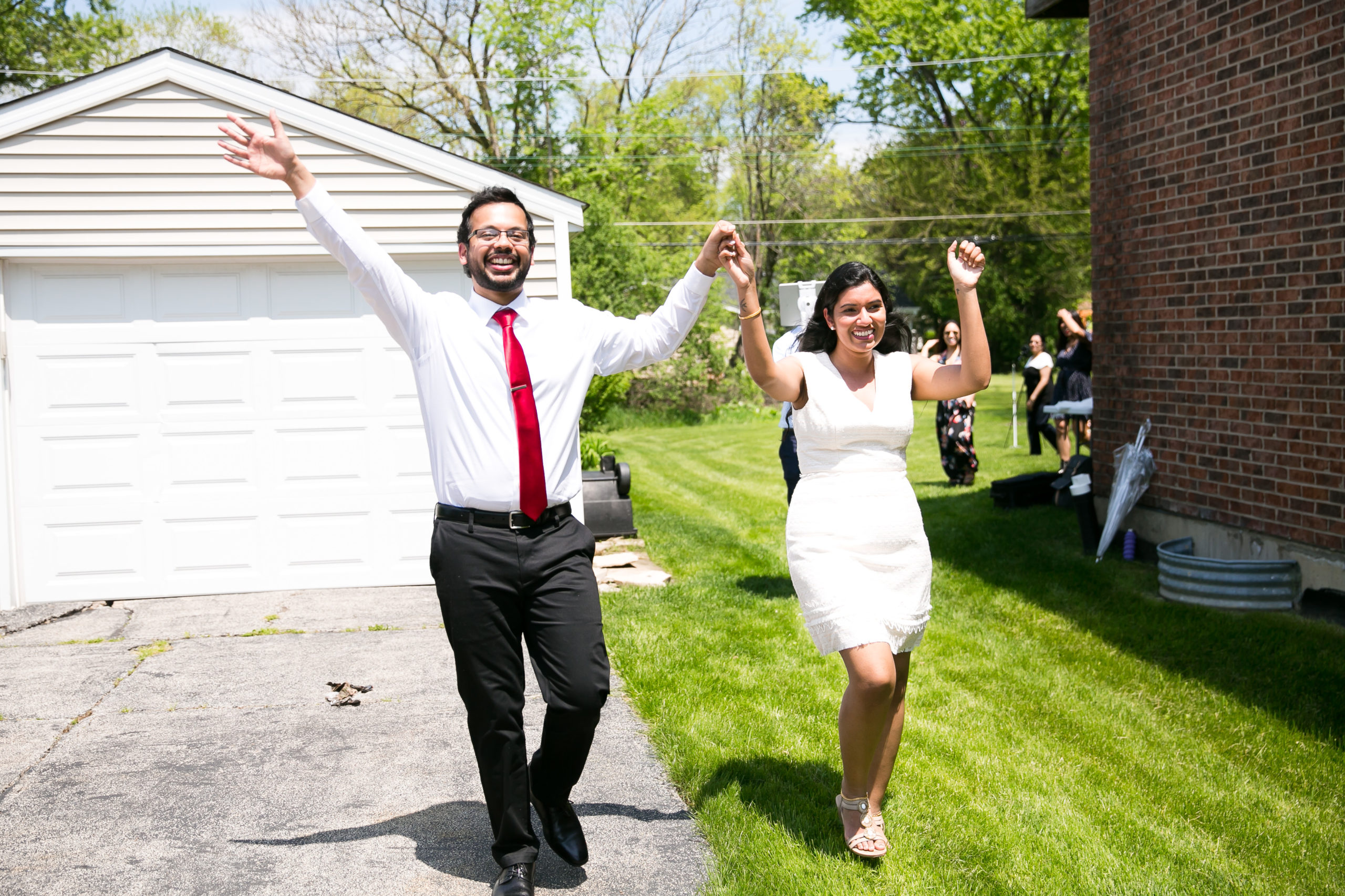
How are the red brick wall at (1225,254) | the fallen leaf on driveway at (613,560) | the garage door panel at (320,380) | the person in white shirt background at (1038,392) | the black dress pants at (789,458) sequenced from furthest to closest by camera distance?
the person in white shirt background at (1038,392) < the fallen leaf on driveway at (613,560) < the garage door panel at (320,380) < the black dress pants at (789,458) < the red brick wall at (1225,254)

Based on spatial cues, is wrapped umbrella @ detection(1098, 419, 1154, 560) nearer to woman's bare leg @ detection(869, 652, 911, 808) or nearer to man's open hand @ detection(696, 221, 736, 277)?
woman's bare leg @ detection(869, 652, 911, 808)

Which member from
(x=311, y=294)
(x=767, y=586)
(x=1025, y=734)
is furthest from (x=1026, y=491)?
(x=311, y=294)

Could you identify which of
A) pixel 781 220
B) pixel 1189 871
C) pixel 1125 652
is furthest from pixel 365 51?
pixel 1189 871

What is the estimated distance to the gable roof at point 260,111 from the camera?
A: 8320 millimetres

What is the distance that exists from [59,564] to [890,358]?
7.17 metres

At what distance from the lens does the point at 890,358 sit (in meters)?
3.96

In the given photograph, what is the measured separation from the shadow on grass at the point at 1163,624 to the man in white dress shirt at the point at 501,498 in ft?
11.3

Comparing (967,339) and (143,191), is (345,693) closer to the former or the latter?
(967,339)

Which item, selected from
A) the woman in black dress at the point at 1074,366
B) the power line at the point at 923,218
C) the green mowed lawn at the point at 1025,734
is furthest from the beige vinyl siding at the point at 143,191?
the power line at the point at 923,218

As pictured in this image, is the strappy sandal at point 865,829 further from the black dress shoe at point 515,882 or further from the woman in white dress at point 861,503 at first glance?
the black dress shoe at point 515,882

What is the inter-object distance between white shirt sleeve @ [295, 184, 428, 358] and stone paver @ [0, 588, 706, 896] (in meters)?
1.78

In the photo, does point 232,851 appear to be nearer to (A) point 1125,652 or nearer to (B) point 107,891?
(B) point 107,891

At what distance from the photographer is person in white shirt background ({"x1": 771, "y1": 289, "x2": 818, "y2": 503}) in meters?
6.14

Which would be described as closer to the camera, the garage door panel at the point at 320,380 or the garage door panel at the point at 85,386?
the garage door panel at the point at 85,386
